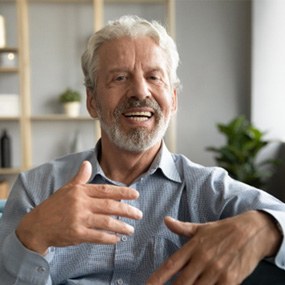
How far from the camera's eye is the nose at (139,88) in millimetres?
1475

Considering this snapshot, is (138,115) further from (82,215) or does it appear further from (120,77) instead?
(82,215)

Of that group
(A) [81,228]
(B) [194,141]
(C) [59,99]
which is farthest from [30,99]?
(A) [81,228]

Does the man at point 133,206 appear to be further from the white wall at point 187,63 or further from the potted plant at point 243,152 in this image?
the white wall at point 187,63

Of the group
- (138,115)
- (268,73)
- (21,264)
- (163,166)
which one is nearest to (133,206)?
(163,166)

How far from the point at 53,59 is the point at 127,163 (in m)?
3.46

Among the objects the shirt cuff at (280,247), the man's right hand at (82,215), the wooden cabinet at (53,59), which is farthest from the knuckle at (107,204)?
the wooden cabinet at (53,59)

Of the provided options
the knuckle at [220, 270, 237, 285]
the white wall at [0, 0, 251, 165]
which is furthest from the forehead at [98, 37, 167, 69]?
the white wall at [0, 0, 251, 165]

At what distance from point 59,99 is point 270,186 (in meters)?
2.32

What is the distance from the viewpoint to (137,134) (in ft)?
4.84

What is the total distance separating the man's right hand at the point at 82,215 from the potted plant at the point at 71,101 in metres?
3.59

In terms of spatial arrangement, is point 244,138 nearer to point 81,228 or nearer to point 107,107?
point 107,107

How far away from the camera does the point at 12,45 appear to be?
4.72m

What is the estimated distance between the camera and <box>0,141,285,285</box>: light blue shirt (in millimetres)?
1299

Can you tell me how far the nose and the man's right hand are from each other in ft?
1.69
